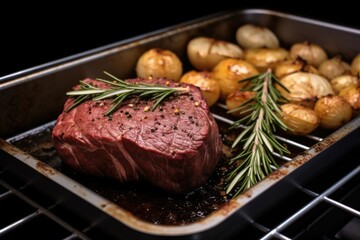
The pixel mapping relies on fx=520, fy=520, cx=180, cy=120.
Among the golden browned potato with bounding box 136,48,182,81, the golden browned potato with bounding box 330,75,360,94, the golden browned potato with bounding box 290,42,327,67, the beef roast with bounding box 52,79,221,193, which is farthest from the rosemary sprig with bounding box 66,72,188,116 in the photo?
the golden browned potato with bounding box 290,42,327,67

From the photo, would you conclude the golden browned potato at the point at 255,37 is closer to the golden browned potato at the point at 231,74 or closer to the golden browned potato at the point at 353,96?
the golden browned potato at the point at 231,74

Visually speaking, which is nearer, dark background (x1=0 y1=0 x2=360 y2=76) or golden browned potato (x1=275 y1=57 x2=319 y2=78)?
golden browned potato (x1=275 y1=57 x2=319 y2=78)

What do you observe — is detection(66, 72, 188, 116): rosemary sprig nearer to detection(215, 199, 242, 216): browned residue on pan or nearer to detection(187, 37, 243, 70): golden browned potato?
detection(215, 199, 242, 216): browned residue on pan

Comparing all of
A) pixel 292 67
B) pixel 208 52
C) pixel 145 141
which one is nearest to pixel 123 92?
pixel 145 141

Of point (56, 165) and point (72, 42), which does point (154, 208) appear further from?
point (72, 42)

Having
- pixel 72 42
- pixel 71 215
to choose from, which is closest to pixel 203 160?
pixel 71 215

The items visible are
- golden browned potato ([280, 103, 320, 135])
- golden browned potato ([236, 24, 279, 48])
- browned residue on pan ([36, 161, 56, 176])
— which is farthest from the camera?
golden browned potato ([236, 24, 279, 48])

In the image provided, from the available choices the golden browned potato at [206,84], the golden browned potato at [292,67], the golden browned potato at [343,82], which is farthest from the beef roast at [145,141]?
the golden browned potato at [343,82]

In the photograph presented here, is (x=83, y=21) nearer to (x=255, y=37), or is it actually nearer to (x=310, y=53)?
(x=255, y=37)
